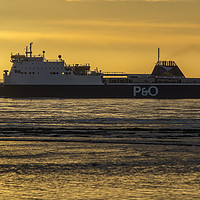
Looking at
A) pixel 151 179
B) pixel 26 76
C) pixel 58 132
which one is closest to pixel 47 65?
pixel 26 76

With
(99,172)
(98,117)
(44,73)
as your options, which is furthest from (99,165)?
(44,73)

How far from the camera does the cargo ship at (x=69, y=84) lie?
3406 inches

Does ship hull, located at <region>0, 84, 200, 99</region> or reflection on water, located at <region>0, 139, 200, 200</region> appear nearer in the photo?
reflection on water, located at <region>0, 139, 200, 200</region>

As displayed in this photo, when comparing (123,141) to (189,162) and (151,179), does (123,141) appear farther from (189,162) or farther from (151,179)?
(151,179)

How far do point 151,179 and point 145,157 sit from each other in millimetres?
3390

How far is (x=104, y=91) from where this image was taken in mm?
88062

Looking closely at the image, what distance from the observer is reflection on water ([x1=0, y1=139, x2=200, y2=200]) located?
1088 centimetres

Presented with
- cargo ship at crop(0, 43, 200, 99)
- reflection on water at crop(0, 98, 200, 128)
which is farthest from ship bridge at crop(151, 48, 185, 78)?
reflection on water at crop(0, 98, 200, 128)

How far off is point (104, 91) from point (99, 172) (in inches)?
2954

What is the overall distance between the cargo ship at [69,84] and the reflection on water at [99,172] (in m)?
68.6

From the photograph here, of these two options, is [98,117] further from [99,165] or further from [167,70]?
[167,70]

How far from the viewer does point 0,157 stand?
15.6 meters

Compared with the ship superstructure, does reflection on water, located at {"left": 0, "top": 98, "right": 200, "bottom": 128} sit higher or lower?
lower

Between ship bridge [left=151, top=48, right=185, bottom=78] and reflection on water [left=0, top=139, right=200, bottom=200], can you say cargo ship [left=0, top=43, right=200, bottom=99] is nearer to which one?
ship bridge [left=151, top=48, right=185, bottom=78]
